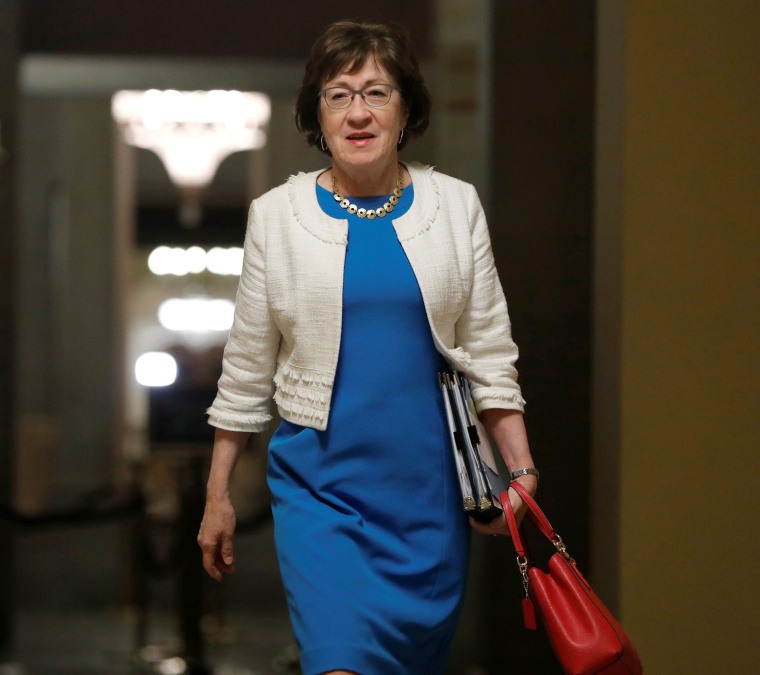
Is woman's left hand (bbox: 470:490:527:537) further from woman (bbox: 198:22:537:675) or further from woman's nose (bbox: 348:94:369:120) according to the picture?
woman's nose (bbox: 348:94:369:120)

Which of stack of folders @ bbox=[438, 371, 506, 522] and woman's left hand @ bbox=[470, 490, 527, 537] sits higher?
stack of folders @ bbox=[438, 371, 506, 522]

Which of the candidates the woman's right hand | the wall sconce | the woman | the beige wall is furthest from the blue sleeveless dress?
the wall sconce

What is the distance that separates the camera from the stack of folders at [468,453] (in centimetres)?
268

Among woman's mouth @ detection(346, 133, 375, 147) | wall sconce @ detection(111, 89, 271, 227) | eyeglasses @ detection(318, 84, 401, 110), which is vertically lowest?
woman's mouth @ detection(346, 133, 375, 147)

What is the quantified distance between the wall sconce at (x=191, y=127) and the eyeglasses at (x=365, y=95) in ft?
8.81

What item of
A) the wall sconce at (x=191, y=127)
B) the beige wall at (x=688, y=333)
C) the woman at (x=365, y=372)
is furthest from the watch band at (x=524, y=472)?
the wall sconce at (x=191, y=127)

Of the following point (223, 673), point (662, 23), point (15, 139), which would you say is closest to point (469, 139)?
point (662, 23)

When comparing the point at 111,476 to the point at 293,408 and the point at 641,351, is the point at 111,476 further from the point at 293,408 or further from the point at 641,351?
the point at 293,408

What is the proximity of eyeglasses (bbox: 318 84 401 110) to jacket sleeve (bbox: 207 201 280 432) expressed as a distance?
297 mm

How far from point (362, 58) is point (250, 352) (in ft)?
2.21

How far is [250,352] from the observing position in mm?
2783

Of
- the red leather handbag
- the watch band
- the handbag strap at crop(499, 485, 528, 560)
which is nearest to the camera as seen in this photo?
the red leather handbag

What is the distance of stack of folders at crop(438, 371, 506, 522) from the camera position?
2.68m

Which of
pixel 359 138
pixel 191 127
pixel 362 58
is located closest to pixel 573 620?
pixel 359 138
